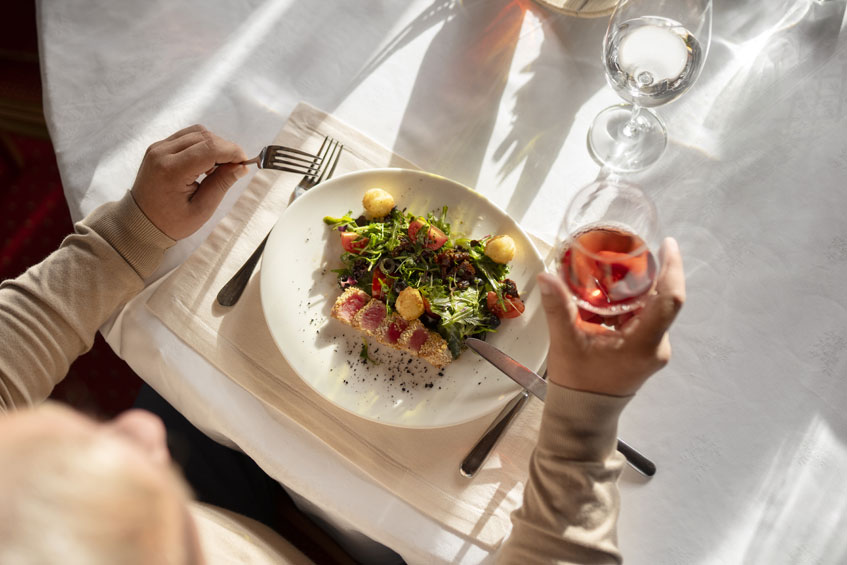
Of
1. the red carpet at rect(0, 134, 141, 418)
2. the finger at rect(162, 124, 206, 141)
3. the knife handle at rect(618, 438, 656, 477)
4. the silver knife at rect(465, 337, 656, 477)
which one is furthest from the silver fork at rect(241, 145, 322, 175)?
the red carpet at rect(0, 134, 141, 418)

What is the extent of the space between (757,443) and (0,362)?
4.40 feet

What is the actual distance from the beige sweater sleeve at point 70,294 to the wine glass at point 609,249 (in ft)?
2.52

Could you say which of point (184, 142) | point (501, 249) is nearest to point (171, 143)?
point (184, 142)

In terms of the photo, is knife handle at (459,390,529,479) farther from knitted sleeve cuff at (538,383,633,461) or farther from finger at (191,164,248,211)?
finger at (191,164,248,211)

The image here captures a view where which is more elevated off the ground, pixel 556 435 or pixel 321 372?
pixel 556 435

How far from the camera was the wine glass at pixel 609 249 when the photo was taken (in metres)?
0.87

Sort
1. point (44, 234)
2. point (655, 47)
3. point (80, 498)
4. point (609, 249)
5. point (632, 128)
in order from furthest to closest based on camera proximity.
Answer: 1. point (44, 234)
2. point (632, 128)
3. point (655, 47)
4. point (609, 249)
5. point (80, 498)

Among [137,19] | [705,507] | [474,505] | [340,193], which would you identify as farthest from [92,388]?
[705,507]

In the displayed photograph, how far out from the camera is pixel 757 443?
1012 mm

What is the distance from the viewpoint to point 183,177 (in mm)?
1074

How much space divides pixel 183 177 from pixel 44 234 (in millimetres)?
1521

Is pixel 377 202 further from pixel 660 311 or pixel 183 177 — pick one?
pixel 660 311

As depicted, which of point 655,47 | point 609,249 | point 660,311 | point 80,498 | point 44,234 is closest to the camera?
point 80,498

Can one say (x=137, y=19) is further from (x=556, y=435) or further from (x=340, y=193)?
(x=556, y=435)
